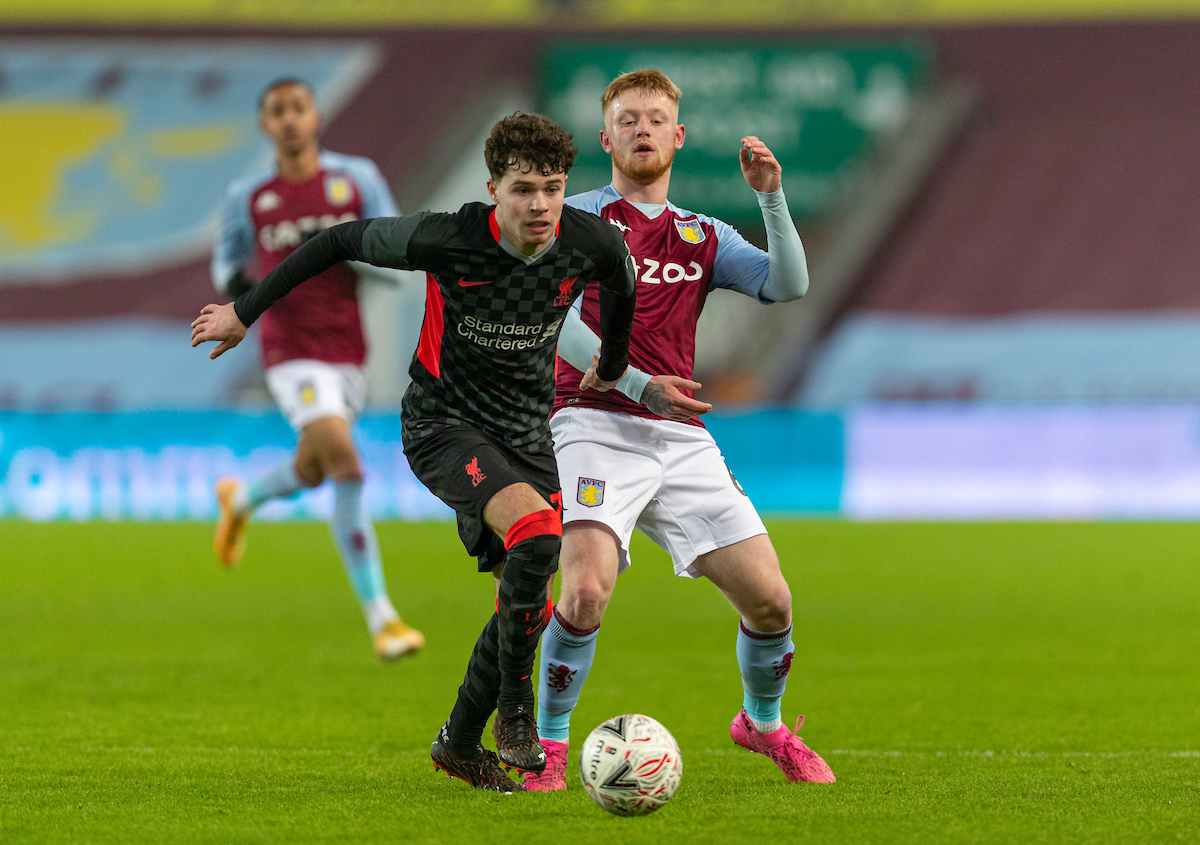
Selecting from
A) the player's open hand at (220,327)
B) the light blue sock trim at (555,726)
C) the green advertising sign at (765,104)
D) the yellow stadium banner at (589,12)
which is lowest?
the light blue sock trim at (555,726)

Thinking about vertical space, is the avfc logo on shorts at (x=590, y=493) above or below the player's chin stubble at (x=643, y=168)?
below

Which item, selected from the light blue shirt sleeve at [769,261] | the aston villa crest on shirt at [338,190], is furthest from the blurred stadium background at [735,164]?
the light blue shirt sleeve at [769,261]

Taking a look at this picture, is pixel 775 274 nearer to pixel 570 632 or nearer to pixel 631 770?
pixel 570 632

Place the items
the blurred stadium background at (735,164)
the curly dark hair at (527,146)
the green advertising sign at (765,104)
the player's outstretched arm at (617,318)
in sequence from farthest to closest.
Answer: the green advertising sign at (765,104) < the blurred stadium background at (735,164) < the player's outstretched arm at (617,318) < the curly dark hair at (527,146)

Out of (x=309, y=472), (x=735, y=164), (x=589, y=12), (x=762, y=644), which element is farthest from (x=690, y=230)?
(x=589, y=12)

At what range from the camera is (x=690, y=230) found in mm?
4379

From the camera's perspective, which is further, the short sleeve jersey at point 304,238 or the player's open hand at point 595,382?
the short sleeve jersey at point 304,238

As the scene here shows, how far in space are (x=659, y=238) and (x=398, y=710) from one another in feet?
7.21

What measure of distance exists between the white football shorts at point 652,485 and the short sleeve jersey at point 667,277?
0.25 ft

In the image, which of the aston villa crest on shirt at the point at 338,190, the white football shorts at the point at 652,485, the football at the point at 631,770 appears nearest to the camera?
the football at the point at 631,770

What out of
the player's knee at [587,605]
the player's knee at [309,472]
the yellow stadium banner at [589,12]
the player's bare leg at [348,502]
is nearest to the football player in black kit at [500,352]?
the player's knee at [587,605]

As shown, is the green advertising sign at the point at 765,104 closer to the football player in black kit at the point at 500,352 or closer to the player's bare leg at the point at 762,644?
the player's bare leg at the point at 762,644

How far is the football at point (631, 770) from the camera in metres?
3.50

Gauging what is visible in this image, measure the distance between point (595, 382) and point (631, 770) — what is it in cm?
117
